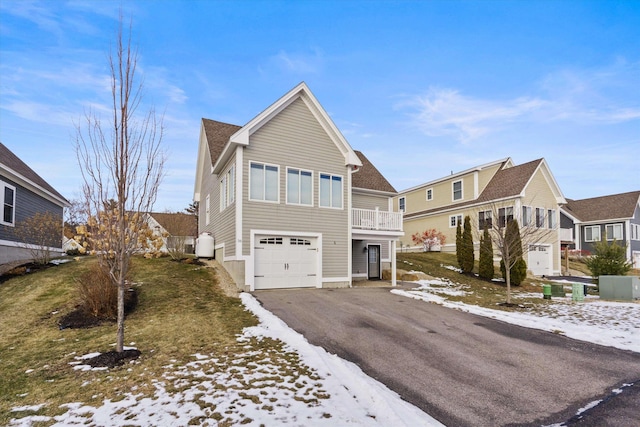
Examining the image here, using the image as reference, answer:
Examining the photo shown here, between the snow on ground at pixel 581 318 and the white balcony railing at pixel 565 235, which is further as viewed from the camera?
the white balcony railing at pixel 565 235

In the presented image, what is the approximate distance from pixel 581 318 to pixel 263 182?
12405 millimetres

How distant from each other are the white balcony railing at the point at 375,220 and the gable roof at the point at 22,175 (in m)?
16.3

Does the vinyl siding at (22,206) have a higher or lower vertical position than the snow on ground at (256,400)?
higher

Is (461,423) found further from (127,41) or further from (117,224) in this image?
(127,41)

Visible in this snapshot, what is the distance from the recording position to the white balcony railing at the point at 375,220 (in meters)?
17.5

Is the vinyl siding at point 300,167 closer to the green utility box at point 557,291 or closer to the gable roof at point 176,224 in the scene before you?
the gable roof at point 176,224

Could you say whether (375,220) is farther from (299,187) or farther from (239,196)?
(239,196)

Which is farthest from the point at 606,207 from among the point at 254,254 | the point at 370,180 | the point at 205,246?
the point at 205,246

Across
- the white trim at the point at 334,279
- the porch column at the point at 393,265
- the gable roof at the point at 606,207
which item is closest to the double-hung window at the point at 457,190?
the porch column at the point at 393,265

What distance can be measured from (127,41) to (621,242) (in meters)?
44.4

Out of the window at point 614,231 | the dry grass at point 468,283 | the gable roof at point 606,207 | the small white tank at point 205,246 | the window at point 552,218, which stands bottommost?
the dry grass at point 468,283

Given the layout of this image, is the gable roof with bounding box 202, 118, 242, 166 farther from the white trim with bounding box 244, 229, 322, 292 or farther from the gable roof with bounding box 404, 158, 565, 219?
the gable roof with bounding box 404, 158, 565, 219

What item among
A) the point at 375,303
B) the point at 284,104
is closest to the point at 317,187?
the point at 284,104

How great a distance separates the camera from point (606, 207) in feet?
121
